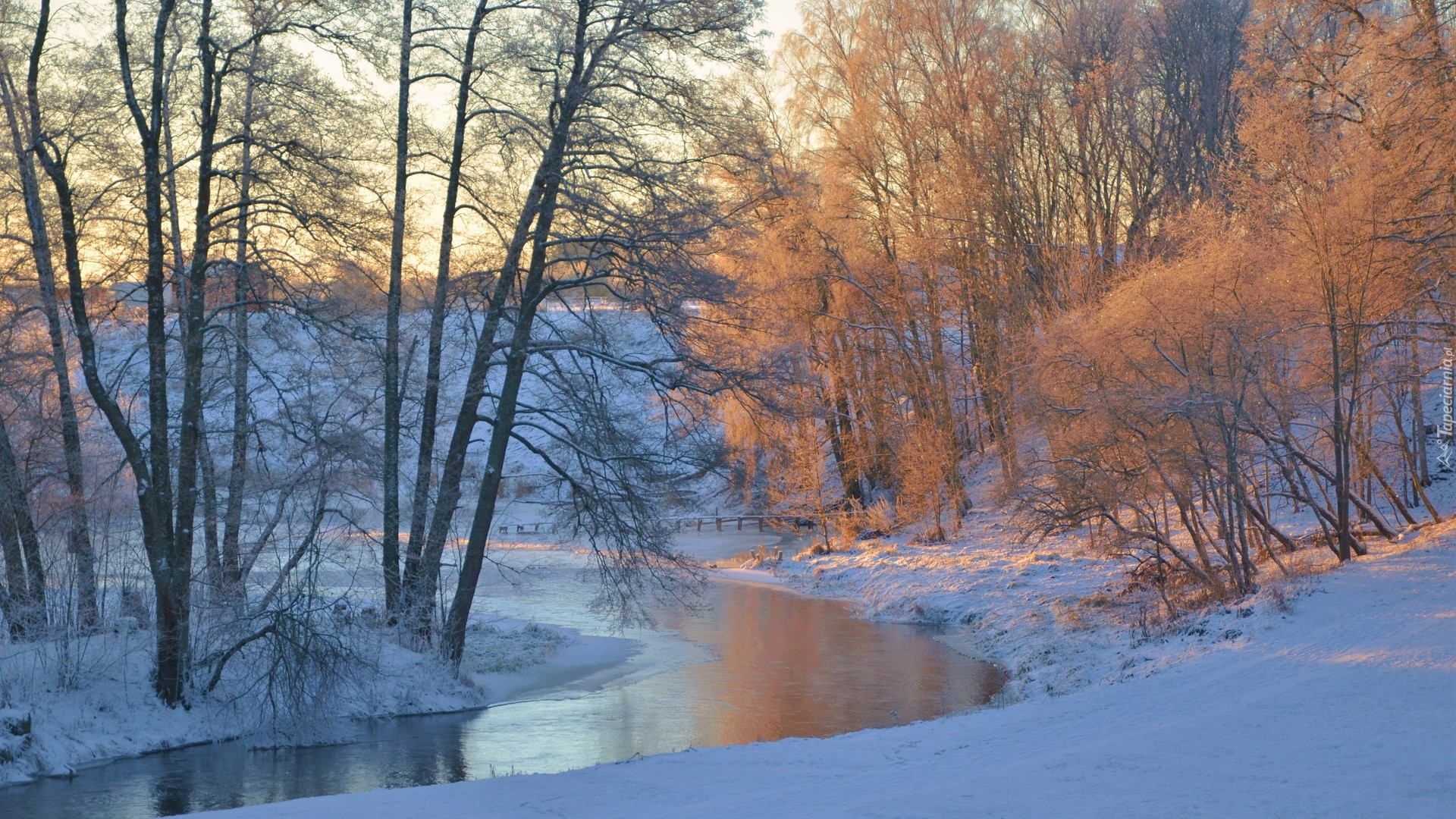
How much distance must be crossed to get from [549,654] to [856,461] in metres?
15.0

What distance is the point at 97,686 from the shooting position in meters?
13.1

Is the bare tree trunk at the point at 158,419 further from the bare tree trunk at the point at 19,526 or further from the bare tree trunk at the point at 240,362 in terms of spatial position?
the bare tree trunk at the point at 19,526

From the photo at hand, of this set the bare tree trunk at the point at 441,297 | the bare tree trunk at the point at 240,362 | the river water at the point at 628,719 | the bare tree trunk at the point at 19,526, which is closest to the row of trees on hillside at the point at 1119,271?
the river water at the point at 628,719

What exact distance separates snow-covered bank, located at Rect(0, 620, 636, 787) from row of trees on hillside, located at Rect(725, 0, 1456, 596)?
18.7 ft

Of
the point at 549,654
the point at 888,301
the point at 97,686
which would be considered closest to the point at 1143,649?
the point at 549,654

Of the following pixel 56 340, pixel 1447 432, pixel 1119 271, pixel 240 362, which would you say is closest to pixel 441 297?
pixel 240 362

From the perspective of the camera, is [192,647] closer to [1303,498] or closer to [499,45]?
[499,45]

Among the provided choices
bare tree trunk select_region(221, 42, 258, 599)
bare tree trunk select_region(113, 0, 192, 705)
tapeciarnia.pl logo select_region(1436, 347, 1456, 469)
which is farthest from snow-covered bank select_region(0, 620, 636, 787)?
tapeciarnia.pl logo select_region(1436, 347, 1456, 469)

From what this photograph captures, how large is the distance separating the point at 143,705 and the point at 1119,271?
64.4ft

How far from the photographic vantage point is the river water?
1099 cm

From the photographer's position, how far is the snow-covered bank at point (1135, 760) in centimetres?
733

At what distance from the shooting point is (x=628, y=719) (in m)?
14.2

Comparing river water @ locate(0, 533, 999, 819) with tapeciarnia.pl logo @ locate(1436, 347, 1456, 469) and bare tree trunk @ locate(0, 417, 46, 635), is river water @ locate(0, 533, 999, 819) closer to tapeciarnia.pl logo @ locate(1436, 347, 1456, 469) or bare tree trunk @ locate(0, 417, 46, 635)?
bare tree trunk @ locate(0, 417, 46, 635)

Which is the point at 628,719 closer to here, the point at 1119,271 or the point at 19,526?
the point at 19,526
